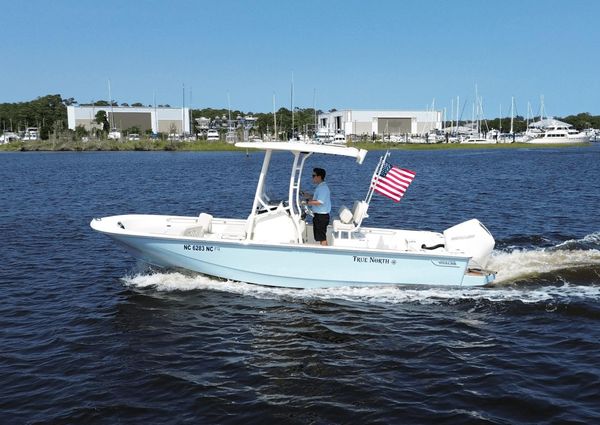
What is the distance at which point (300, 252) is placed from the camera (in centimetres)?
1282

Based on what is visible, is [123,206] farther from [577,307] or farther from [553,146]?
[553,146]

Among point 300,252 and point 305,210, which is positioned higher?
point 305,210

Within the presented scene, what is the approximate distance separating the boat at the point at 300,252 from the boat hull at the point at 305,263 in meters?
0.02

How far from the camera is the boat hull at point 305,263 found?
42.0 ft

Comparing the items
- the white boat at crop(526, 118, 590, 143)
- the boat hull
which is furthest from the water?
the white boat at crop(526, 118, 590, 143)

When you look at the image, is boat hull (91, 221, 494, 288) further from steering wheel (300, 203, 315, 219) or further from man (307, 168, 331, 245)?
steering wheel (300, 203, 315, 219)

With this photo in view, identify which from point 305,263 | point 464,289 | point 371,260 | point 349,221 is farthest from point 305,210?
point 464,289

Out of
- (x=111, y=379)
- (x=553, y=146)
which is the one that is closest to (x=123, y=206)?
(x=111, y=379)

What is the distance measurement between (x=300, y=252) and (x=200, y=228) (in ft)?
9.25

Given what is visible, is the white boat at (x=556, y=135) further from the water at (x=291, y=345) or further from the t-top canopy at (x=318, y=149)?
the t-top canopy at (x=318, y=149)

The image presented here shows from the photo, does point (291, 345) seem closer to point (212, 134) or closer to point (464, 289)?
point (464, 289)

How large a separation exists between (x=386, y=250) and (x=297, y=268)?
78.8 inches

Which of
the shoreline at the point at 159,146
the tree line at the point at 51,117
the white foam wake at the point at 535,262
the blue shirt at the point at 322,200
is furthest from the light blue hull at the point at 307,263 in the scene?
the tree line at the point at 51,117

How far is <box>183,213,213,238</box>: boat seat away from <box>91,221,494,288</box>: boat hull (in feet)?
2.66
